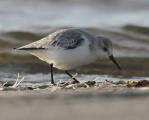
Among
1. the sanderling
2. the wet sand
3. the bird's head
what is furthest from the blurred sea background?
the wet sand

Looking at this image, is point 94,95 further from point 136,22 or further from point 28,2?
point 28,2

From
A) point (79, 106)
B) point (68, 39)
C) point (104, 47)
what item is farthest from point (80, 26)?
point (79, 106)

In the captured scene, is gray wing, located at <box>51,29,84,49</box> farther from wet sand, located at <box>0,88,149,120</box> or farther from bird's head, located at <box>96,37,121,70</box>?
wet sand, located at <box>0,88,149,120</box>

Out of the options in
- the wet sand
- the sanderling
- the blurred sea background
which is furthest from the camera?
the blurred sea background

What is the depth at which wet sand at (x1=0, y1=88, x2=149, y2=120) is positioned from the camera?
15.5ft

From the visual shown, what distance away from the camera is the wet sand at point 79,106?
4719 millimetres

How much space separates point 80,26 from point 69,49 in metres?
7.35

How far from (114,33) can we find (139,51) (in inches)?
70.7

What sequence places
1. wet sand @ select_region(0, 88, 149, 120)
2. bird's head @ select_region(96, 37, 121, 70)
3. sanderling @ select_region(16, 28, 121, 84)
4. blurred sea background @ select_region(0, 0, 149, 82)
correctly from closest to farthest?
wet sand @ select_region(0, 88, 149, 120)
sanderling @ select_region(16, 28, 121, 84)
bird's head @ select_region(96, 37, 121, 70)
blurred sea background @ select_region(0, 0, 149, 82)

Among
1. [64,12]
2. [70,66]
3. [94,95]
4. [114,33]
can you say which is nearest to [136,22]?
[114,33]

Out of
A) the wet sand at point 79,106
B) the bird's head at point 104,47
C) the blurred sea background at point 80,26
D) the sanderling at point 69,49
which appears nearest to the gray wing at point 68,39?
the sanderling at point 69,49

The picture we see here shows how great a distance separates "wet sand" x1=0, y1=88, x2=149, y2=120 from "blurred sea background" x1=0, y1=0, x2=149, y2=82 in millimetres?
4361

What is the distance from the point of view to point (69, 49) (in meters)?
8.38

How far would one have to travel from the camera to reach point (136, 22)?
16141 mm
